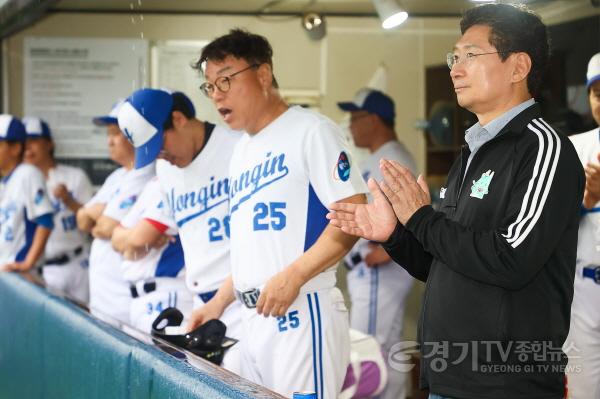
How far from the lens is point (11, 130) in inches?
240

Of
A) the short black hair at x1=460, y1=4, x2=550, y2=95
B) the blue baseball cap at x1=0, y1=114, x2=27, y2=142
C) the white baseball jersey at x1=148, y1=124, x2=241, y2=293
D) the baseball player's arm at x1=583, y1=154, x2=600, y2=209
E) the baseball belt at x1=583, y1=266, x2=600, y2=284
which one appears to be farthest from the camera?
the blue baseball cap at x1=0, y1=114, x2=27, y2=142

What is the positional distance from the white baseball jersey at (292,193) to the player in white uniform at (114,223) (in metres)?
1.94

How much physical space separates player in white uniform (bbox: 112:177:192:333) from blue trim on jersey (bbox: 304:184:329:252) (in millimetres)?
1139

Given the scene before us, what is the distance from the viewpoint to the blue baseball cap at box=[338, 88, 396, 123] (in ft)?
17.6

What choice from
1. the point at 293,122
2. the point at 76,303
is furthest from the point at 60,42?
the point at 293,122

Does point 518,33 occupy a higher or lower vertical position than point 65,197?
higher

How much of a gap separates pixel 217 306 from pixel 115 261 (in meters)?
1.83

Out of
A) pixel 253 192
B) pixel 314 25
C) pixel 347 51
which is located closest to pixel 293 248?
pixel 253 192

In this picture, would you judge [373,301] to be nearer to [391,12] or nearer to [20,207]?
[391,12]

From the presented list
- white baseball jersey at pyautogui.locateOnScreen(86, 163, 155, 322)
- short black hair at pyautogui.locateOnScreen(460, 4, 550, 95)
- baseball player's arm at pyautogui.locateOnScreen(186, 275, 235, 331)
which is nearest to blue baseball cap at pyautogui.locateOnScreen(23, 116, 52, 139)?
white baseball jersey at pyautogui.locateOnScreen(86, 163, 155, 322)

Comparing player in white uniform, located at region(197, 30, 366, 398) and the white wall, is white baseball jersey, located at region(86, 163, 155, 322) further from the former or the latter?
player in white uniform, located at region(197, 30, 366, 398)

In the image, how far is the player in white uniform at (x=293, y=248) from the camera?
2766 mm

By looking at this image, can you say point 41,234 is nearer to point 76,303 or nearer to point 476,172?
Answer: point 76,303

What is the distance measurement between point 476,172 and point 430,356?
382 millimetres
